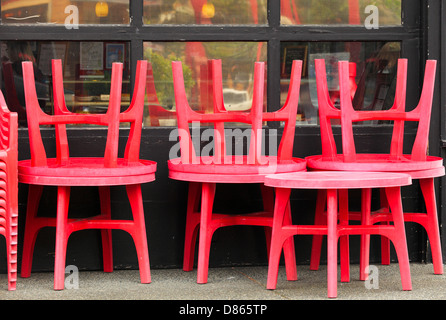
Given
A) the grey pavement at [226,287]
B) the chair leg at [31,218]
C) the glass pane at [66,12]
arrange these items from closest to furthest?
1. the grey pavement at [226,287]
2. the chair leg at [31,218]
3. the glass pane at [66,12]

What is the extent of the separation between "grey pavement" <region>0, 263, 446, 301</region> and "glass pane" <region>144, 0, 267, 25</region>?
1.37 m

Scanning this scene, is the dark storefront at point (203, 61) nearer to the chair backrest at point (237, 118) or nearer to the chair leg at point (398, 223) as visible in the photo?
the chair backrest at point (237, 118)

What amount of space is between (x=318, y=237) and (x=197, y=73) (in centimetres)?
112

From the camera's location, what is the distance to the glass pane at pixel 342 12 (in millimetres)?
4625

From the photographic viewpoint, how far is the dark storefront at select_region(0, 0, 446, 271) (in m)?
4.47

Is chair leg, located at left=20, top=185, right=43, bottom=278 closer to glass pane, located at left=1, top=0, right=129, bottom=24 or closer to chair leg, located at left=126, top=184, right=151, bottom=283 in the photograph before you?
chair leg, located at left=126, top=184, right=151, bottom=283

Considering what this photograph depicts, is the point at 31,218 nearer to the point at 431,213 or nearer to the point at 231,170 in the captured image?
the point at 231,170

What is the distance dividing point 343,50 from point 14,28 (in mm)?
1820

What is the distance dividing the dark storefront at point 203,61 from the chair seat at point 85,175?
494mm

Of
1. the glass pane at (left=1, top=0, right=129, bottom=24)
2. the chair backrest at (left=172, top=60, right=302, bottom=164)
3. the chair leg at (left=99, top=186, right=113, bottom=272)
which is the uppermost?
the glass pane at (left=1, top=0, right=129, bottom=24)

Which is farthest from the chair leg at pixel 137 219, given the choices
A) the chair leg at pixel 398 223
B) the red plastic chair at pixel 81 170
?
the chair leg at pixel 398 223

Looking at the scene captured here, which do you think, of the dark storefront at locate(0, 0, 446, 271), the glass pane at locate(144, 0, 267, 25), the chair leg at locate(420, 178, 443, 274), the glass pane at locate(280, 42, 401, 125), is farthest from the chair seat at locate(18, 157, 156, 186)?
the chair leg at locate(420, 178, 443, 274)

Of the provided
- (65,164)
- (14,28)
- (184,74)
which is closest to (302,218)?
(184,74)
